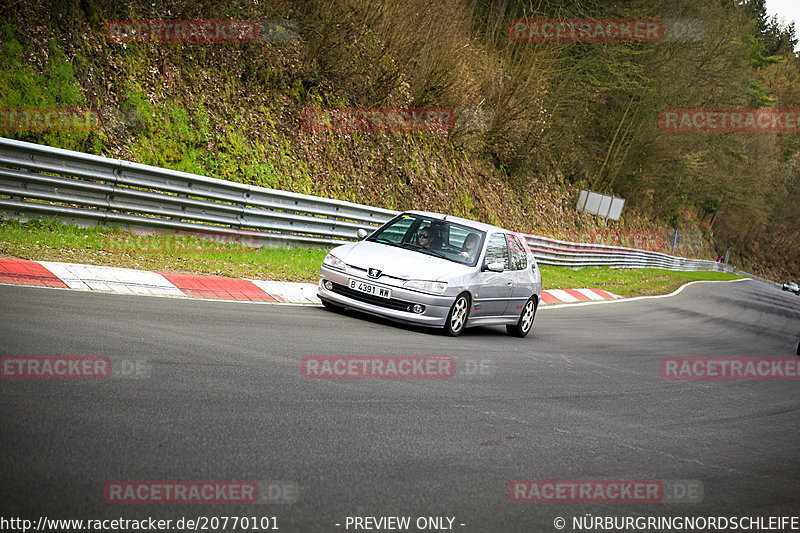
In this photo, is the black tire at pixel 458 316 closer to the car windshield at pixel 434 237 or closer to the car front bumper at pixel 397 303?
the car front bumper at pixel 397 303

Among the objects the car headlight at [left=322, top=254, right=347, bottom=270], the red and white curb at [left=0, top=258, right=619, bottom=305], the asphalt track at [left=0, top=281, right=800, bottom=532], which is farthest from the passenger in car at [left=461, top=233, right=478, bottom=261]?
the red and white curb at [left=0, top=258, right=619, bottom=305]

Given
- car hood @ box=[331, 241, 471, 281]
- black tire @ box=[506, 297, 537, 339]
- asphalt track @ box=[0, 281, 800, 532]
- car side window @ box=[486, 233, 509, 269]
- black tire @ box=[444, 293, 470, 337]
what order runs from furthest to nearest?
black tire @ box=[506, 297, 537, 339] < car side window @ box=[486, 233, 509, 269] < black tire @ box=[444, 293, 470, 337] < car hood @ box=[331, 241, 471, 281] < asphalt track @ box=[0, 281, 800, 532]

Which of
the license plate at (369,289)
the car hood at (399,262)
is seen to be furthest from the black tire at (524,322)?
the license plate at (369,289)

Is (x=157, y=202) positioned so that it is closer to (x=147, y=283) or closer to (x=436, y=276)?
(x=147, y=283)

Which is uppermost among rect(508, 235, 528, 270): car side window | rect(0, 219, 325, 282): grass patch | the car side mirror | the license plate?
rect(508, 235, 528, 270): car side window

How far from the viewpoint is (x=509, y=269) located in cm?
1189

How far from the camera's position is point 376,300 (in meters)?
10.2

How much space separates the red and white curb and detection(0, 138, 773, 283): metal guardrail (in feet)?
6.72

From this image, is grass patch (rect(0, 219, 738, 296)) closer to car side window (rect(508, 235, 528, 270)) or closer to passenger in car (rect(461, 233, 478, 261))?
passenger in car (rect(461, 233, 478, 261))

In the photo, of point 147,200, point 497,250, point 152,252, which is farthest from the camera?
point 147,200

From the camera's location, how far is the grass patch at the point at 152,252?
1068cm

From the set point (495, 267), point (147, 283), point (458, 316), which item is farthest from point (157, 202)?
point (495, 267)

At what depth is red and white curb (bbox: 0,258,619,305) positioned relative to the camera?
9031mm

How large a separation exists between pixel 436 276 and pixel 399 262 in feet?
1.82
